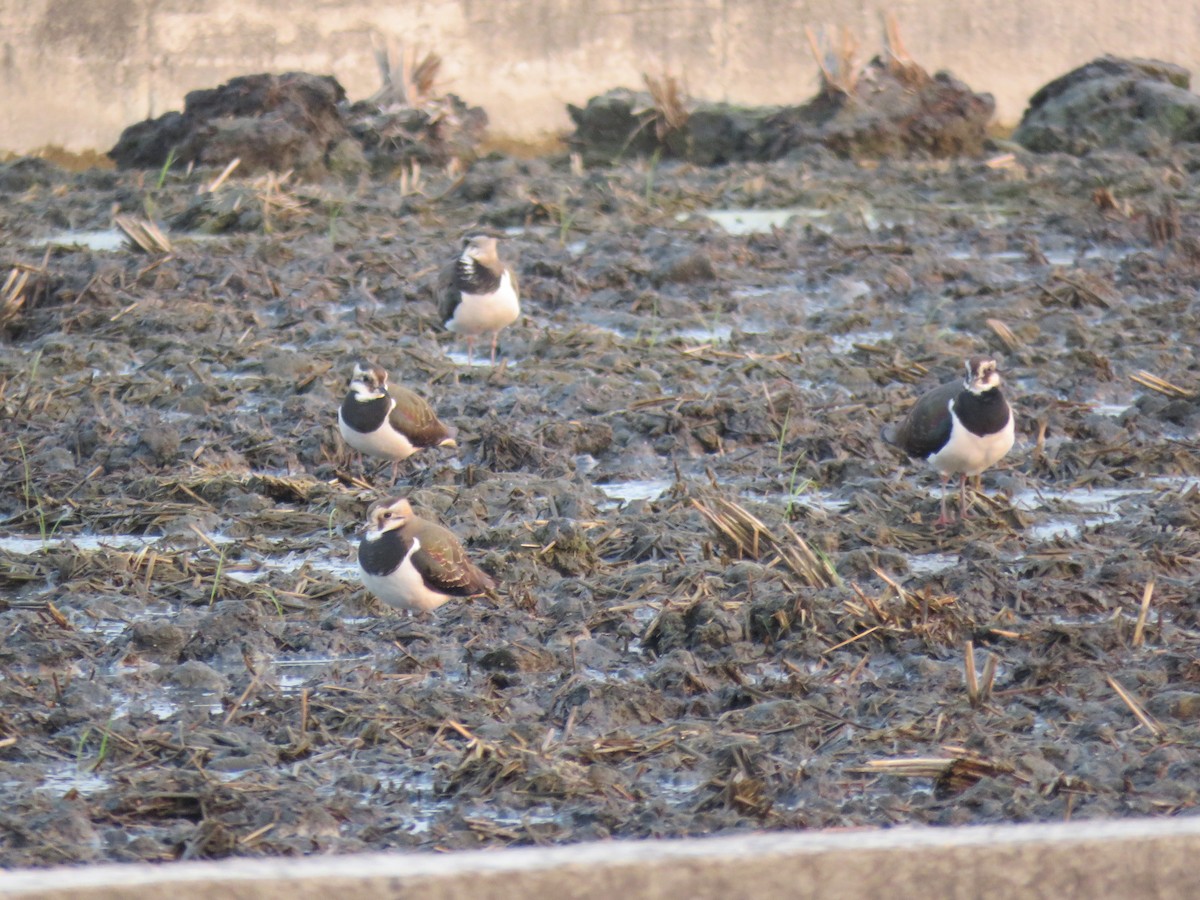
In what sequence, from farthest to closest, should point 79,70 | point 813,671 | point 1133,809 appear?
1. point 79,70
2. point 813,671
3. point 1133,809

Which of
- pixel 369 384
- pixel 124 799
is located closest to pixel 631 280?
pixel 369 384

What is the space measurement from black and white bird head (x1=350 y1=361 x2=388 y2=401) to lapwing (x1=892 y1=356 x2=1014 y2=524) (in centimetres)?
230

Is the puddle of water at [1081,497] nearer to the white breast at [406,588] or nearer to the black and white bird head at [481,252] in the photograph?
the white breast at [406,588]

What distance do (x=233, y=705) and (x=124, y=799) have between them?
0.72m

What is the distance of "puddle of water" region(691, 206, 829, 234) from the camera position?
13.3 m

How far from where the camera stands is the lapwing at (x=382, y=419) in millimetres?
7359

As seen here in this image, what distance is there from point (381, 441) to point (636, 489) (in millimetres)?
1131

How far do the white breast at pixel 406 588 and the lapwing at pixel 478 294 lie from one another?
376 centimetres

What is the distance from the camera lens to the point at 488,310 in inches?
371

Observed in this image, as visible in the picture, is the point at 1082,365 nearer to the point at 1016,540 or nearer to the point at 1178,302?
the point at 1178,302

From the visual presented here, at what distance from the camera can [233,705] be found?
5.04 metres

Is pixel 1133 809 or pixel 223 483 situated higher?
pixel 1133 809

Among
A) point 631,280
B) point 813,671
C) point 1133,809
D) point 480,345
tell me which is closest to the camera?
point 1133,809

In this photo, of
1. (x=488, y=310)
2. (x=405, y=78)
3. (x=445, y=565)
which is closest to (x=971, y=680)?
(x=445, y=565)
